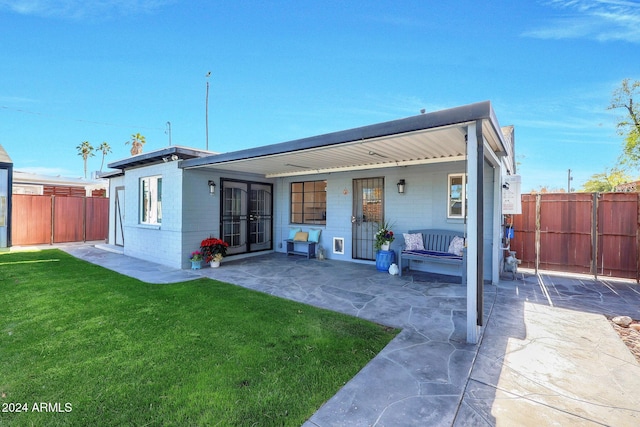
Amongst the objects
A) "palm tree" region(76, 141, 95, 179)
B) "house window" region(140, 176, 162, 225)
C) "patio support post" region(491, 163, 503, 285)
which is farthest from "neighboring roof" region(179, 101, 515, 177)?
"palm tree" region(76, 141, 95, 179)

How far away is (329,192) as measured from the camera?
27.2 ft

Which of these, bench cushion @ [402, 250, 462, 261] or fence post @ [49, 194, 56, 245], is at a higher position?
fence post @ [49, 194, 56, 245]

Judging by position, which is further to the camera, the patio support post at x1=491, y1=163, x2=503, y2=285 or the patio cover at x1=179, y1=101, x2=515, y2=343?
the patio support post at x1=491, y1=163, x2=503, y2=285

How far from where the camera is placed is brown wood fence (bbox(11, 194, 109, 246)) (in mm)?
10984

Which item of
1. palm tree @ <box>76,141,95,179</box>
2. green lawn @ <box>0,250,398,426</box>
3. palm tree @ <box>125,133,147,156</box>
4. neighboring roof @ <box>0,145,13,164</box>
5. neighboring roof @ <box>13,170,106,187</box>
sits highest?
palm tree @ <box>76,141,95,179</box>

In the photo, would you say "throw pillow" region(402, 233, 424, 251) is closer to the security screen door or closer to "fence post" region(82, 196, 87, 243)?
the security screen door

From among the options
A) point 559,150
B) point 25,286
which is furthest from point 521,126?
point 25,286

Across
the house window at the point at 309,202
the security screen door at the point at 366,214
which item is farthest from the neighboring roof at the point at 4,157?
the security screen door at the point at 366,214

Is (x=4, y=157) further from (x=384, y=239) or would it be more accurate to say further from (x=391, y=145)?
(x=391, y=145)

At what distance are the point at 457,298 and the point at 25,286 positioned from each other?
7743 mm

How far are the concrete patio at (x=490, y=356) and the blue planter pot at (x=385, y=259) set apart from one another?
780 mm

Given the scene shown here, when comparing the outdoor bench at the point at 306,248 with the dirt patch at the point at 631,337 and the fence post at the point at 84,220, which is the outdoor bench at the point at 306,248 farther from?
the fence post at the point at 84,220

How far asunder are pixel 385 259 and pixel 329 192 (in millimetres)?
2680

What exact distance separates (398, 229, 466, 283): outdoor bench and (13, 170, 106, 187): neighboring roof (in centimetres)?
1735
